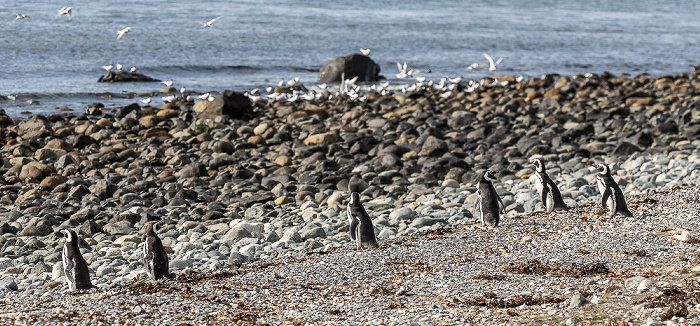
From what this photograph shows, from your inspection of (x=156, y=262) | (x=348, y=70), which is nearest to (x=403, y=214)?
(x=156, y=262)

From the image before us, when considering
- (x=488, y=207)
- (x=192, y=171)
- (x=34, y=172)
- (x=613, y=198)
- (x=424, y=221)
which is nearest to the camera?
(x=613, y=198)

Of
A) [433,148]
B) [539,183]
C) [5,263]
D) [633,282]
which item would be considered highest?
[633,282]

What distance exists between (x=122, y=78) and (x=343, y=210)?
673 inches

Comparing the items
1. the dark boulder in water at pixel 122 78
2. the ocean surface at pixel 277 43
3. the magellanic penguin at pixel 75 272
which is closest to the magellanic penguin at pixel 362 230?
the magellanic penguin at pixel 75 272

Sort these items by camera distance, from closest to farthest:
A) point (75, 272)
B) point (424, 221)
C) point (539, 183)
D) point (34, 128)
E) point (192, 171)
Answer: point (75, 272) < point (539, 183) < point (424, 221) < point (192, 171) < point (34, 128)

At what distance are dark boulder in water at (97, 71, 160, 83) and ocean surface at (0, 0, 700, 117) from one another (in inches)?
16.4

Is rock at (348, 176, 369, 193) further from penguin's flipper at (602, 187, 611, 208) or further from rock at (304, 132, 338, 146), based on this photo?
penguin's flipper at (602, 187, 611, 208)

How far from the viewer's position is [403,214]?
10.5 m

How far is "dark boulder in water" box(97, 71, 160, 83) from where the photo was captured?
2609 centimetres

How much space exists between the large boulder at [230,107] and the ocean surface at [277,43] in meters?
3.52

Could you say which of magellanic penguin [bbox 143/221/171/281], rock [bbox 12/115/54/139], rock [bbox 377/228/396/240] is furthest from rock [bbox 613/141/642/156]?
rock [bbox 12/115/54/139]

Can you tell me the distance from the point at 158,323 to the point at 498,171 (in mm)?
8188

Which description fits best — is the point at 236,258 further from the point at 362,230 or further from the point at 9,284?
the point at 9,284

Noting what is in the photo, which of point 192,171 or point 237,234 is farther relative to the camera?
point 192,171
